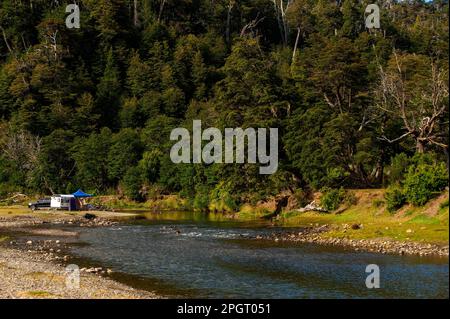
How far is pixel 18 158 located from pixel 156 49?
5697 cm

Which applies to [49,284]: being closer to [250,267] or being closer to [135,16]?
[250,267]

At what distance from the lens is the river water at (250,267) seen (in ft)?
94.1

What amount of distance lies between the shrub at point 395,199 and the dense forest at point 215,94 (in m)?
2.46

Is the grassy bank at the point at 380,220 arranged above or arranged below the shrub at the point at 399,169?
below

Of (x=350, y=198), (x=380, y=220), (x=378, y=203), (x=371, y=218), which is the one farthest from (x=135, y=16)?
(x=380, y=220)

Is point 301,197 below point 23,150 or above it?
below

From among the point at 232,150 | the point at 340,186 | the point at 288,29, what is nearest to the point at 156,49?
the point at 288,29

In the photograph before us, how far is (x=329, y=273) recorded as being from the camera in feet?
108

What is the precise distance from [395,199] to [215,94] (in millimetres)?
78021

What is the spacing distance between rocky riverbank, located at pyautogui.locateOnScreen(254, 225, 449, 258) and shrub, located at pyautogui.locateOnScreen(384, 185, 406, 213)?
6.37 m

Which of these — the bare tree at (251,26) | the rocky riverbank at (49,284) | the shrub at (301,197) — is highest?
the bare tree at (251,26)

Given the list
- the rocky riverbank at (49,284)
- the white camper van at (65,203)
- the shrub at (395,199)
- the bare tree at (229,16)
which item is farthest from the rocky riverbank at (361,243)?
the bare tree at (229,16)

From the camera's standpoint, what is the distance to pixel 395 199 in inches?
2201

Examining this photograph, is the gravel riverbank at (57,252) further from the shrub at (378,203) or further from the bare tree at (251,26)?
the bare tree at (251,26)
